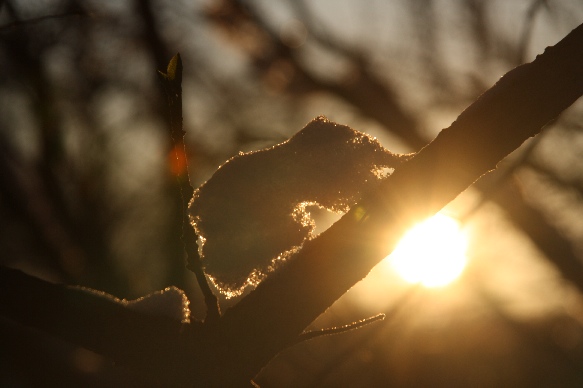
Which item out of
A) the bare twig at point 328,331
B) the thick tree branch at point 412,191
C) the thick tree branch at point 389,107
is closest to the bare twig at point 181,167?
the thick tree branch at point 412,191

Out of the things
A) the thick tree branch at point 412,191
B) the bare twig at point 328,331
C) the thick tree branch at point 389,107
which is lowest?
the bare twig at point 328,331

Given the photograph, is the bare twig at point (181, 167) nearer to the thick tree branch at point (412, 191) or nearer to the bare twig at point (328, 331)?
the thick tree branch at point (412, 191)

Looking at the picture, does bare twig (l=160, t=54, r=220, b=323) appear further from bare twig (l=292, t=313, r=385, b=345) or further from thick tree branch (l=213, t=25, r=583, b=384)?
bare twig (l=292, t=313, r=385, b=345)

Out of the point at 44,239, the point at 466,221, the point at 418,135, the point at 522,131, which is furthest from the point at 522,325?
the point at 44,239

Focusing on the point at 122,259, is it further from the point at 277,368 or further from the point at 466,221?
the point at 466,221

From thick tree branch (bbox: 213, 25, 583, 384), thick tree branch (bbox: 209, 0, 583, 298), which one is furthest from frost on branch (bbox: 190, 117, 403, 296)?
thick tree branch (bbox: 209, 0, 583, 298)
